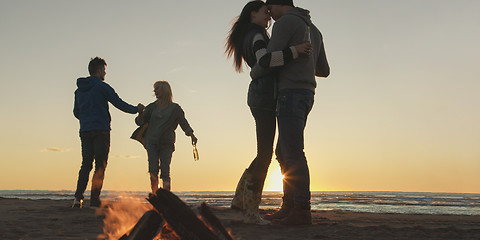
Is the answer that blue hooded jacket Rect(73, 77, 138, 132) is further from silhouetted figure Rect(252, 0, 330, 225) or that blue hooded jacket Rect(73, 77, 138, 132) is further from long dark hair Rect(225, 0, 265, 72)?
silhouetted figure Rect(252, 0, 330, 225)

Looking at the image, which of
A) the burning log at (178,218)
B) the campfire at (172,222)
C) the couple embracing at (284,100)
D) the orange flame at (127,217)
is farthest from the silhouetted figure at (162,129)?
the burning log at (178,218)

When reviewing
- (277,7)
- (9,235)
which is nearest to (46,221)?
(9,235)

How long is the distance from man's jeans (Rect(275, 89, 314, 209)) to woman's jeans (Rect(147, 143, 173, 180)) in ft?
12.1

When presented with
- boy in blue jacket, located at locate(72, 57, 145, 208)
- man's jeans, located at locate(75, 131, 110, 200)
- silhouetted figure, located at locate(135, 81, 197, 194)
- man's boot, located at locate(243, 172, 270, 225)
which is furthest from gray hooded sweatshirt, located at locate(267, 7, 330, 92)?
silhouetted figure, located at locate(135, 81, 197, 194)

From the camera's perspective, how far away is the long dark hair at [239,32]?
14.5ft

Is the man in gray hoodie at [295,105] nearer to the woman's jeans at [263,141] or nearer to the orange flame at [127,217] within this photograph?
the woman's jeans at [263,141]

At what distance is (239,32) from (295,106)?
1.19 meters

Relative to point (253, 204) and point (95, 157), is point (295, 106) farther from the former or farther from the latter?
point (95, 157)

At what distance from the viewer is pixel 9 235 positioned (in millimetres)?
3363

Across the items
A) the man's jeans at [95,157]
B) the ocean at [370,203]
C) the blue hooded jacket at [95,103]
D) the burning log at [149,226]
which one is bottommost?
the ocean at [370,203]

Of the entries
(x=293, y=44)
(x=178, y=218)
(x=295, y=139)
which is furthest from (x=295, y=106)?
(x=178, y=218)

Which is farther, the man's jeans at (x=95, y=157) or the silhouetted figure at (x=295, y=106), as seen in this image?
the man's jeans at (x=95, y=157)

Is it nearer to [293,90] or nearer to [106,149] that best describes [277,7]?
[293,90]

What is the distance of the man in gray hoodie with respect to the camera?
3.86m
